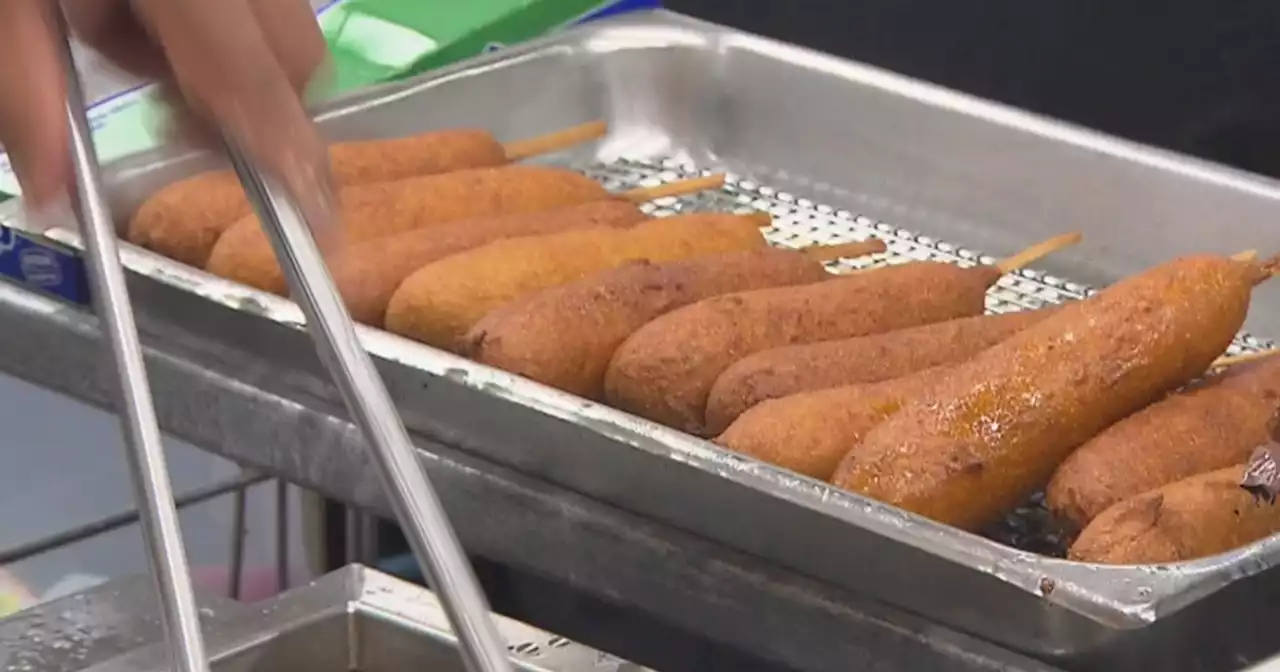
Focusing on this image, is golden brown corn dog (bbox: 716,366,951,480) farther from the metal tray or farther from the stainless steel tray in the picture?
the stainless steel tray

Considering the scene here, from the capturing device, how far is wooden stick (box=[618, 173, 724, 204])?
1.31 m

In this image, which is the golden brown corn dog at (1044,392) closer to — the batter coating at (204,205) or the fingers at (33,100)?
the batter coating at (204,205)

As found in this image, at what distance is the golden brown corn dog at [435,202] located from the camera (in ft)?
3.55

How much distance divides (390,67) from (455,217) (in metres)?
0.31

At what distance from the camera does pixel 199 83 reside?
0.42 metres

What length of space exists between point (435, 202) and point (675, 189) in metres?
0.21

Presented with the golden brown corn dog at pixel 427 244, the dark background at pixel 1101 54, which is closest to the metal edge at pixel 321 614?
the golden brown corn dog at pixel 427 244

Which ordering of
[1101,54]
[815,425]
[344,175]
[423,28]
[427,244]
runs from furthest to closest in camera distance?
[1101,54] < [423,28] < [344,175] < [427,244] < [815,425]

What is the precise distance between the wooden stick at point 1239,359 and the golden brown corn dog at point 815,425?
17 centimetres

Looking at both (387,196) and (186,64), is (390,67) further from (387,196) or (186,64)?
(186,64)

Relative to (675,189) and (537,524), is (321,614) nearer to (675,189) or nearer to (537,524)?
(537,524)

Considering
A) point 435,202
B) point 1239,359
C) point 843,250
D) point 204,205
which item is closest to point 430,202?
point 435,202

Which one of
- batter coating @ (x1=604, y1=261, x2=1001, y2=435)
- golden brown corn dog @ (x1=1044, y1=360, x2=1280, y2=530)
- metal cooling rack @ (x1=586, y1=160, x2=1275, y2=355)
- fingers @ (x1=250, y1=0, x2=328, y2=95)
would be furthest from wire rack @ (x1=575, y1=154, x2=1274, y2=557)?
fingers @ (x1=250, y1=0, x2=328, y2=95)

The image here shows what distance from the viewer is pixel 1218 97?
1575mm
